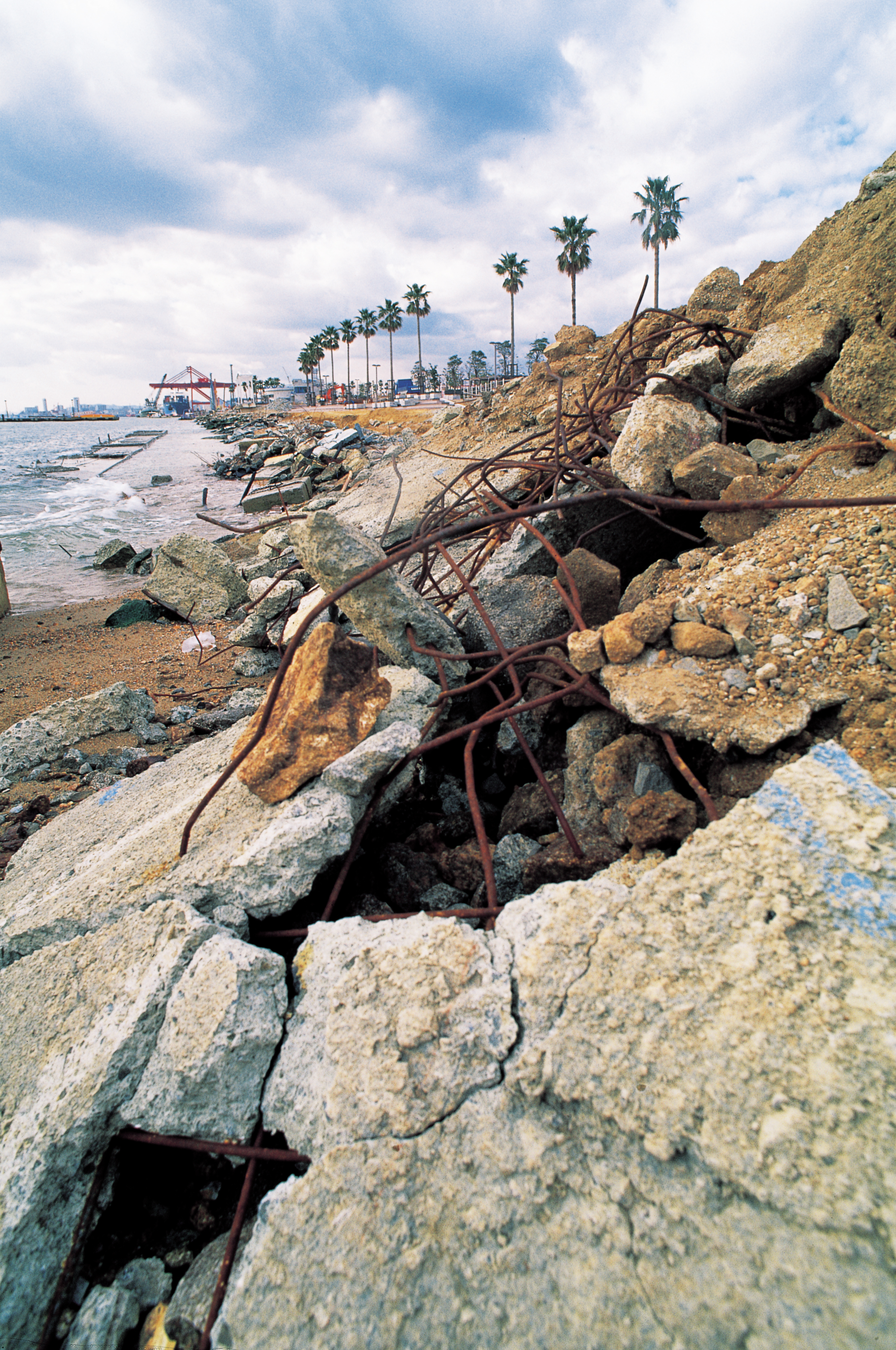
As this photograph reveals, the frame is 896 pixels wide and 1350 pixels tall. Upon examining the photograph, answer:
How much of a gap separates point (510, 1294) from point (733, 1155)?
381mm

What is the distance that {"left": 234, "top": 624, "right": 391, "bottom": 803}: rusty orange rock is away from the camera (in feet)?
→ 6.11

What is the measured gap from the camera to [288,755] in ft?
6.15

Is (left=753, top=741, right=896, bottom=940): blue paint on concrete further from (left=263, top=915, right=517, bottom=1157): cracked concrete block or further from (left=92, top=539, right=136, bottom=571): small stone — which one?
(left=92, top=539, right=136, bottom=571): small stone

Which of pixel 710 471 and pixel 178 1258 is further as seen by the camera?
pixel 710 471

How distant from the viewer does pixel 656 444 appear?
2391 millimetres

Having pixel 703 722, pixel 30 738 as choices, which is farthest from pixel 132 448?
pixel 703 722

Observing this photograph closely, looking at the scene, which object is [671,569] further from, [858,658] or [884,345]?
[884,345]

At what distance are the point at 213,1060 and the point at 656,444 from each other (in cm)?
247

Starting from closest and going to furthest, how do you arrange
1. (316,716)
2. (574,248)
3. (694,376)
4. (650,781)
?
(650,781) < (316,716) < (694,376) < (574,248)

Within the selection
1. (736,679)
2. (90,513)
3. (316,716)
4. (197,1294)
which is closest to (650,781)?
(736,679)

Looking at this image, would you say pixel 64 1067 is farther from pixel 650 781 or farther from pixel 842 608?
pixel 842 608

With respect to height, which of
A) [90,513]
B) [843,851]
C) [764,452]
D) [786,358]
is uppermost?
[90,513]

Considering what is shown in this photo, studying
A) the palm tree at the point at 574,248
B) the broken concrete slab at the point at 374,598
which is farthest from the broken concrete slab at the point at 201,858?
the palm tree at the point at 574,248

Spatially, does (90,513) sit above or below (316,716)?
above
